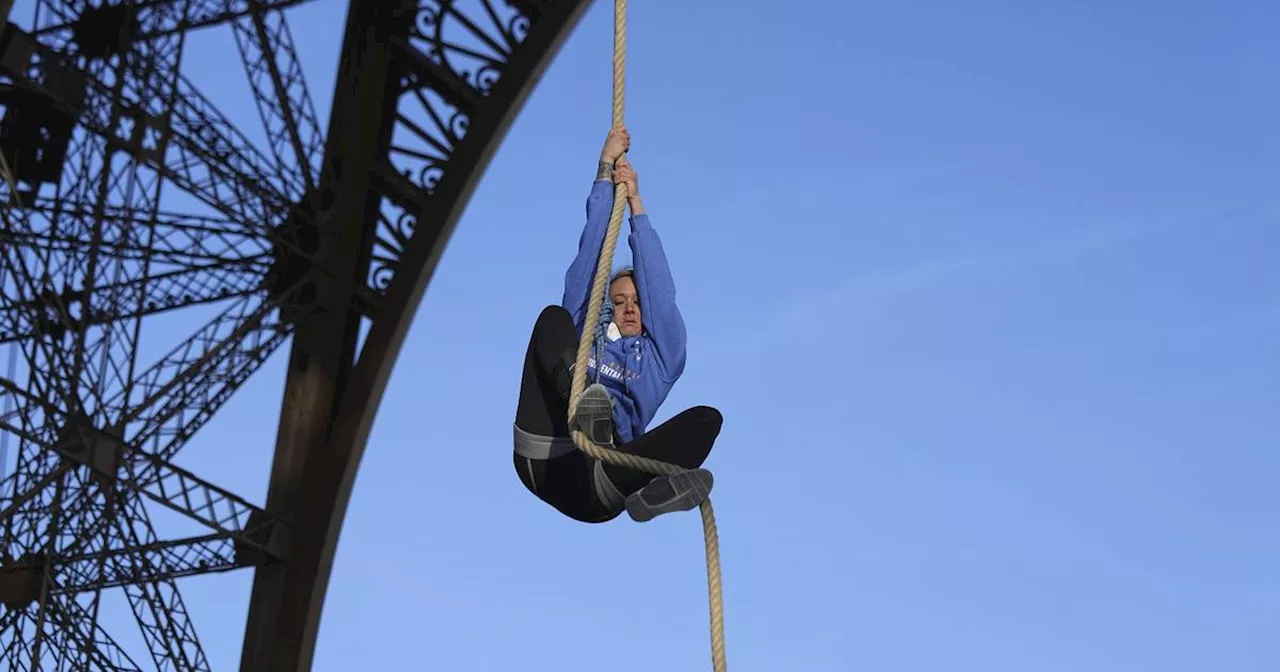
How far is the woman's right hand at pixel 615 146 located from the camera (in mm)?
9047

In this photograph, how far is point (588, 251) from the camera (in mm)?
9062

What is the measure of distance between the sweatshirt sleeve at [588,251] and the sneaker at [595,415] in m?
0.67

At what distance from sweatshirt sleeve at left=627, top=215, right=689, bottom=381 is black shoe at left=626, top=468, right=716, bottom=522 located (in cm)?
74

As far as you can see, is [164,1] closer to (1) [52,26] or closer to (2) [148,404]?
(1) [52,26]

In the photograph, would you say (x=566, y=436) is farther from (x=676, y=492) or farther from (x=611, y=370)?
(x=676, y=492)

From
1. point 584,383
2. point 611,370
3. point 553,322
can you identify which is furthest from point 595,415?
point 611,370

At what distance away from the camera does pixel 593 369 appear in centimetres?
906

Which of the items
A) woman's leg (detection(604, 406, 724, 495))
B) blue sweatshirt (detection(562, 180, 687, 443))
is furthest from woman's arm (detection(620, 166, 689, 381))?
woman's leg (detection(604, 406, 724, 495))

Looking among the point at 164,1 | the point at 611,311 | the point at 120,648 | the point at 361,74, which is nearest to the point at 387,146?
the point at 361,74

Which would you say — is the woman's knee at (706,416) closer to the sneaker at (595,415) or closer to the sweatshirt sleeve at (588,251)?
the sneaker at (595,415)

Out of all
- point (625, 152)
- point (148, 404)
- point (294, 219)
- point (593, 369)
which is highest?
point (294, 219)

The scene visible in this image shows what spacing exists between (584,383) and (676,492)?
1.67 ft

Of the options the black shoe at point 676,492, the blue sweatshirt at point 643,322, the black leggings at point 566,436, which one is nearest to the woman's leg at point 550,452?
the black leggings at point 566,436

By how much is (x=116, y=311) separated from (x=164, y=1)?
218 centimetres
